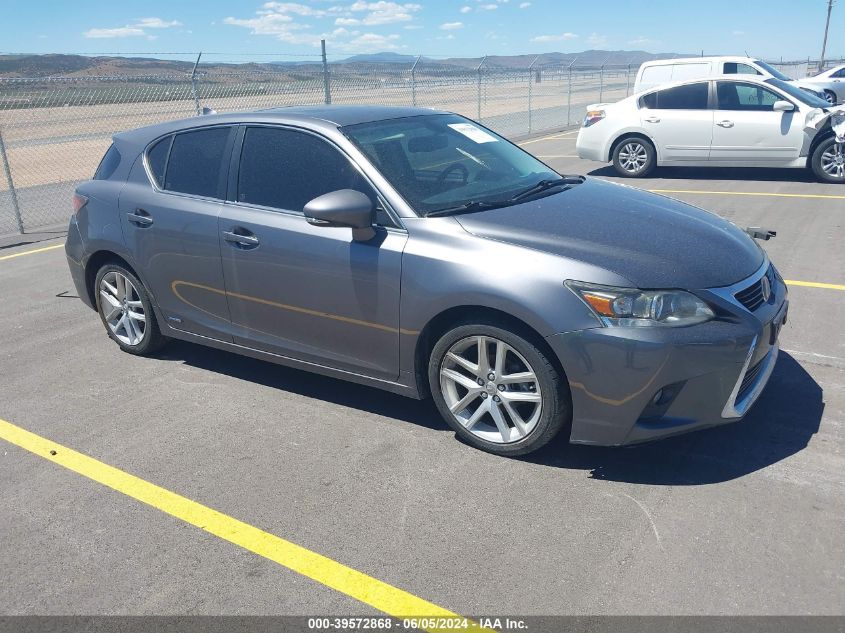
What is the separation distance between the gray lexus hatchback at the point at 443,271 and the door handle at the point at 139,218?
2 cm

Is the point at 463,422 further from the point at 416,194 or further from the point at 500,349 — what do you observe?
the point at 416,194

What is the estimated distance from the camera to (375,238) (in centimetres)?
400

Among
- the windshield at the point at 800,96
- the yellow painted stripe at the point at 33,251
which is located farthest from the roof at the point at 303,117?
the windshield at the point at 800,96

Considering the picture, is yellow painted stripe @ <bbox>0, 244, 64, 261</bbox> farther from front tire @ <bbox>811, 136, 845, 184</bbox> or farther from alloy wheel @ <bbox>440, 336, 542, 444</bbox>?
front tire @ <bbox>811, 136, 845, 184</bbox>

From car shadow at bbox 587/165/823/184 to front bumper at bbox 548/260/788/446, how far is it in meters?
9.26

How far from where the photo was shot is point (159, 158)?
5.11 metres

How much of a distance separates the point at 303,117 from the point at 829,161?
958 cm

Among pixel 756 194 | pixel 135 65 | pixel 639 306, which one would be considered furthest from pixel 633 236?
pixel 135 65

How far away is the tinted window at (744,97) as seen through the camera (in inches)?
451

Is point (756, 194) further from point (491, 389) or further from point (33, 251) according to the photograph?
point (33, 251)

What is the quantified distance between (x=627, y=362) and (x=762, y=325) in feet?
2.44

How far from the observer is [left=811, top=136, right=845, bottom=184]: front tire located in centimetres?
1129

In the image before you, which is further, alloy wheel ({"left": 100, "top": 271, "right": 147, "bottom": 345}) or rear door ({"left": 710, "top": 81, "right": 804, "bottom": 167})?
rear door ({"left": 710, "top": 81, "right": 804, "bottom": 167})

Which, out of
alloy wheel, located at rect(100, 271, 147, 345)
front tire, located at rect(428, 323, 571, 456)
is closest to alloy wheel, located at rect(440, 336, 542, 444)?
front tire, located at rect(428, 323, 571, 456)
